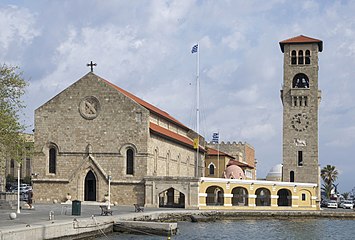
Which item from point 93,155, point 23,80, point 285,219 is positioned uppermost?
point 23,80

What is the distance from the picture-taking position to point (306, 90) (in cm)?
7538

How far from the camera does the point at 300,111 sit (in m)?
75.4

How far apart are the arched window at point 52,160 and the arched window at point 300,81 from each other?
3008 centimetres

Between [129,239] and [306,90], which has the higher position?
[306,90]

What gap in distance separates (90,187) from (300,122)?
88.4 ft

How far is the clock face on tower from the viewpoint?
75125 mm

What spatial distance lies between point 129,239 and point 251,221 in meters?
20.9

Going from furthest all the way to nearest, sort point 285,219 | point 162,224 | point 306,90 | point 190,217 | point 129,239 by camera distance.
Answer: point 306,90 < point 285,219 < point 190,217 < point 162,224 < point 129,239

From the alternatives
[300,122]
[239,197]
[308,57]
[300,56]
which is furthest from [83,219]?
[308,57]

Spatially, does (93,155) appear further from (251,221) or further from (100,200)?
(251,221)

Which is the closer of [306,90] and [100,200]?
[100,200]

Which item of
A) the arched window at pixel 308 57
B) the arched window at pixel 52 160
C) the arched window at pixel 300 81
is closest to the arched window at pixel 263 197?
the arched window at pixel 300 81

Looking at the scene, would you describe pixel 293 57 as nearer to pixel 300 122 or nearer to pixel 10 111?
pixel 300 122

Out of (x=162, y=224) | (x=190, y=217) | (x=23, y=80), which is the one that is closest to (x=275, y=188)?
(x=190, y=217)
